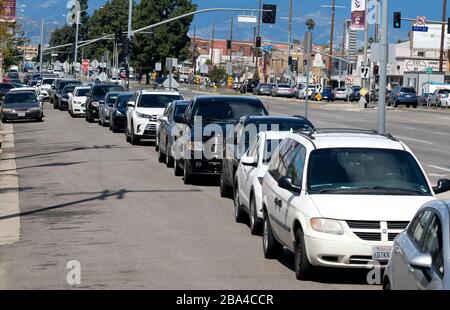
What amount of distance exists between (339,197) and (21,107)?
1503 inches

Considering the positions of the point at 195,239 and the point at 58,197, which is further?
the point at 58,197

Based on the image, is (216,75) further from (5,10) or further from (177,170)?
(177,170)

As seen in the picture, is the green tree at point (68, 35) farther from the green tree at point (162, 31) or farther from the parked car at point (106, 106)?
the parked car at point (106, 106)

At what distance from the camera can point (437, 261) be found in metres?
7.40

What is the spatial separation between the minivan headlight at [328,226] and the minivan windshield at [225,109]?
11563 mm

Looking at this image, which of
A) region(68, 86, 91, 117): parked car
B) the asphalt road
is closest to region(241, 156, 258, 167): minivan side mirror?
the asphalt road

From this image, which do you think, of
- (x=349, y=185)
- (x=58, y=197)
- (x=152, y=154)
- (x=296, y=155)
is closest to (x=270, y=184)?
(x=296, y=155)

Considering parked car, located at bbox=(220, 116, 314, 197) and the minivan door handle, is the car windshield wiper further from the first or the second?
parked car, located at bbox=(220, 116, 314, 197)

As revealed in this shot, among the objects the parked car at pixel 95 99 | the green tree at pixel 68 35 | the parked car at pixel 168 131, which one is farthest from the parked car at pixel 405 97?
the green tree at pixel 68 35

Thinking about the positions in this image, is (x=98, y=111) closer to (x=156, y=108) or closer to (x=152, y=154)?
(x=156, y=108)

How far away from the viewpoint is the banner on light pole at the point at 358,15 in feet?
283

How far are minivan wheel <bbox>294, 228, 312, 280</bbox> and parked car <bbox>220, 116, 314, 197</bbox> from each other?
6.74 metres

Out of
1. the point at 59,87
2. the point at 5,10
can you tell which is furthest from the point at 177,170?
the point at 59,87

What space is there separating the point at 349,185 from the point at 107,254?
3315mm
